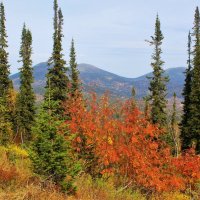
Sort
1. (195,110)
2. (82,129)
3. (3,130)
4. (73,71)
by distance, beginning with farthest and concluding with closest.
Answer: (73,71), (195,110), (3,130), (82,129)

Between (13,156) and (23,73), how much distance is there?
49.6 metres

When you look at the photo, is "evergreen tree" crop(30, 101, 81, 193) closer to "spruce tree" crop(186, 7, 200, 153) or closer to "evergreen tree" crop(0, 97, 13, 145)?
"evergreen tree" crop(0, 97, 13, 145)

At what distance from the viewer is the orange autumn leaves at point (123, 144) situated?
1875 centimetres

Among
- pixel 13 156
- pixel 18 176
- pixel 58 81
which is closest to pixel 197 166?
pixel 13 156

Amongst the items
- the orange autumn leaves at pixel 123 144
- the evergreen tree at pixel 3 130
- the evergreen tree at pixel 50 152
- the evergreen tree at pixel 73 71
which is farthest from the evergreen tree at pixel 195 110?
the evergreen tree at pixel 50 152

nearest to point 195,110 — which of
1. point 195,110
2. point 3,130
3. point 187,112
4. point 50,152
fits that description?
point 195,110

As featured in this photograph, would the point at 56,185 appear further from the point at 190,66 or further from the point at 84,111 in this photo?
the point at 190,66

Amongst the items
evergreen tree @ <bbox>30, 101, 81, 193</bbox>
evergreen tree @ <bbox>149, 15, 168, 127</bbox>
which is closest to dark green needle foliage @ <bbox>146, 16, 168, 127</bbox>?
evergreen tree @ <bbox>149, 15, 168, 127</bbox>

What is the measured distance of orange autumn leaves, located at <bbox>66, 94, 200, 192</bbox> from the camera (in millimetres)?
18750

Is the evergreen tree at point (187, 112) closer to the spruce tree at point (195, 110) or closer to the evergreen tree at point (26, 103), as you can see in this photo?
the spruce tree at point (195, 110)

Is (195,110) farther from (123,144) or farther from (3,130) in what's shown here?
(123,144)

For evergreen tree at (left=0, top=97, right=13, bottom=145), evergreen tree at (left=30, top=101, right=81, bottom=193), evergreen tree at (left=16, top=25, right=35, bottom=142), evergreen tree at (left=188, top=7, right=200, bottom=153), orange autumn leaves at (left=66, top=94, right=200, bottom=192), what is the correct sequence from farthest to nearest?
evergreen tree at (left=16, top=25, right=35, bottom=142) → evergreen tree at (left=188, top=7, right=200, bottom=153) → evergreen tree at (left=0, top=97, right=13, bottom=145) → orange autumn leaves at (left=66, top=94, right=200, bottom=192) → evergreen tree at (left=30, top=101, right=81, bottom=193)

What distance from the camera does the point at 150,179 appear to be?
19.3 meters

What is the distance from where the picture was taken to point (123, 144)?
19.9 meters
